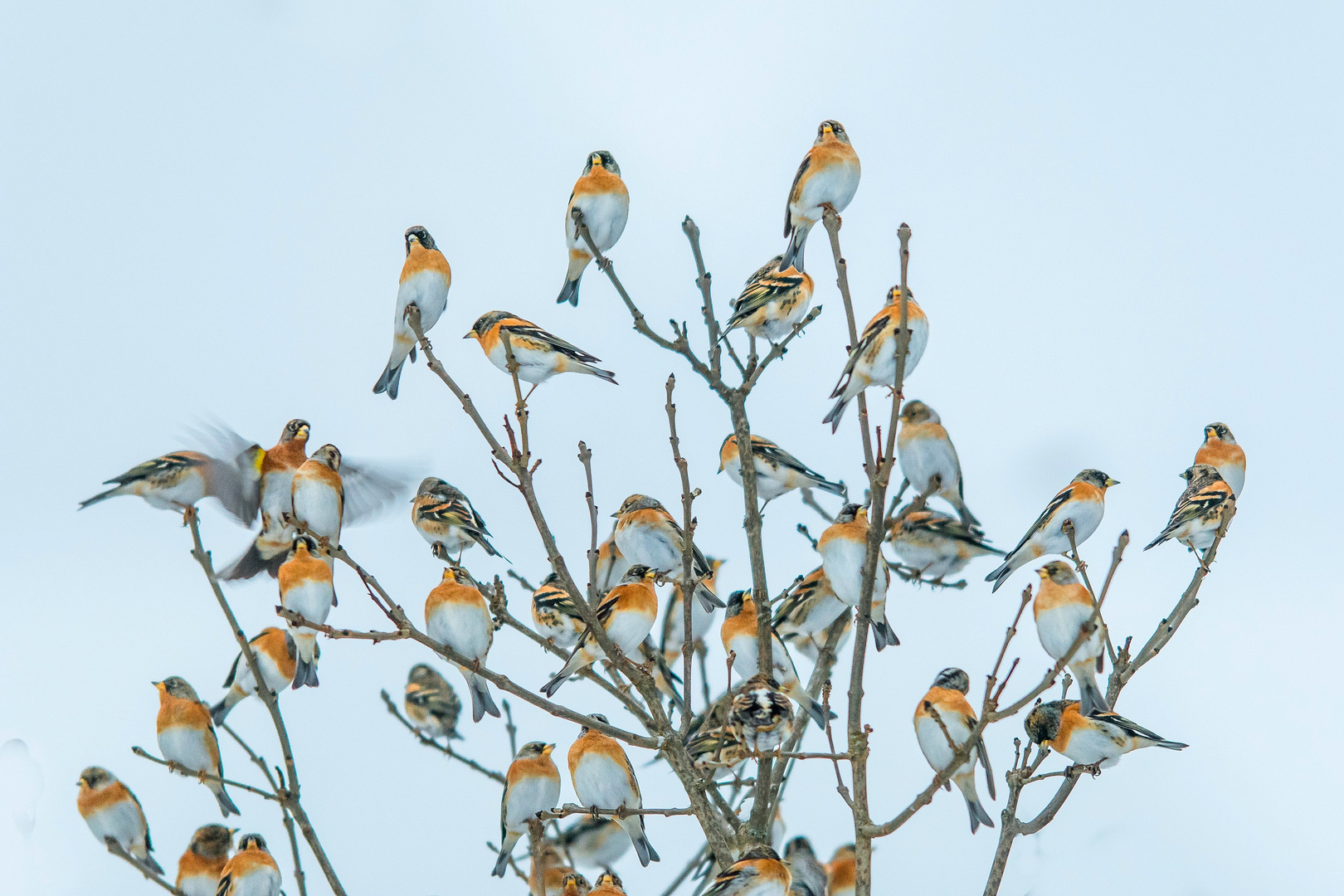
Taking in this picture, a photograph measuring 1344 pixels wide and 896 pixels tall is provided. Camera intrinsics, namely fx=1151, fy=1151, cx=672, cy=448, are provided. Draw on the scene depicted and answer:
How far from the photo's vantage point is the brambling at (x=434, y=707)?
9.23m

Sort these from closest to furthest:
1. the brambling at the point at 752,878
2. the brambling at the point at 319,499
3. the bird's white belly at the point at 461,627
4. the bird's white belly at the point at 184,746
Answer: the brambling at the point at 752,878
the bird's white belly at the point at 461,627
the brambling at the point at 319,499
the bird's white belly at the point at 184,746

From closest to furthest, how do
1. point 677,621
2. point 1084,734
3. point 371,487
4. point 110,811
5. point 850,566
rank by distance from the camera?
point 850,566 < point 1084,734 < point 371,487 < point 110,811 < point 677,621

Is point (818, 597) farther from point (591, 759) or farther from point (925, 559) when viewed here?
point (591, 759)

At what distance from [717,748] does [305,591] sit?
2862 mm

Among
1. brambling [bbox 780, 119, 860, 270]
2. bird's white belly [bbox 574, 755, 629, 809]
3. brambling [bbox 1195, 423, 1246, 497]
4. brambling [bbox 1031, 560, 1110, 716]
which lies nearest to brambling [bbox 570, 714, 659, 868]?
bird's white belly [bbox 574, 755, 629, 809]

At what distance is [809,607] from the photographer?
22.9 ft

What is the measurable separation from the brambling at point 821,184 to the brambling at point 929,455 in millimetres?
1306

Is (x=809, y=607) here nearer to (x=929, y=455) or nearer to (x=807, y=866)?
(x=929, y=455)

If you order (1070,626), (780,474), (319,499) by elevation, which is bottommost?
(1070,626)

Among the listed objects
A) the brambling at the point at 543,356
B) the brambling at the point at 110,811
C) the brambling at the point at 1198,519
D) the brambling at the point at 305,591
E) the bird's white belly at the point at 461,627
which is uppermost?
the brambling at the point at 543,356

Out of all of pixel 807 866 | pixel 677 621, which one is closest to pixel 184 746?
pixel 677 621

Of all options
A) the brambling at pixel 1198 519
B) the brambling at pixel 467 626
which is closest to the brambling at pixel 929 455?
the brambling at pixel 1198 519

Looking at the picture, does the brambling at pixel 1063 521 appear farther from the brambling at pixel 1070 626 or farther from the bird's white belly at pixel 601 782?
the bird's white belly at pixel 601 782

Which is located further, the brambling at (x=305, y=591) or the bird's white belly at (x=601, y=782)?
the brambling at (x=305, y=591)
